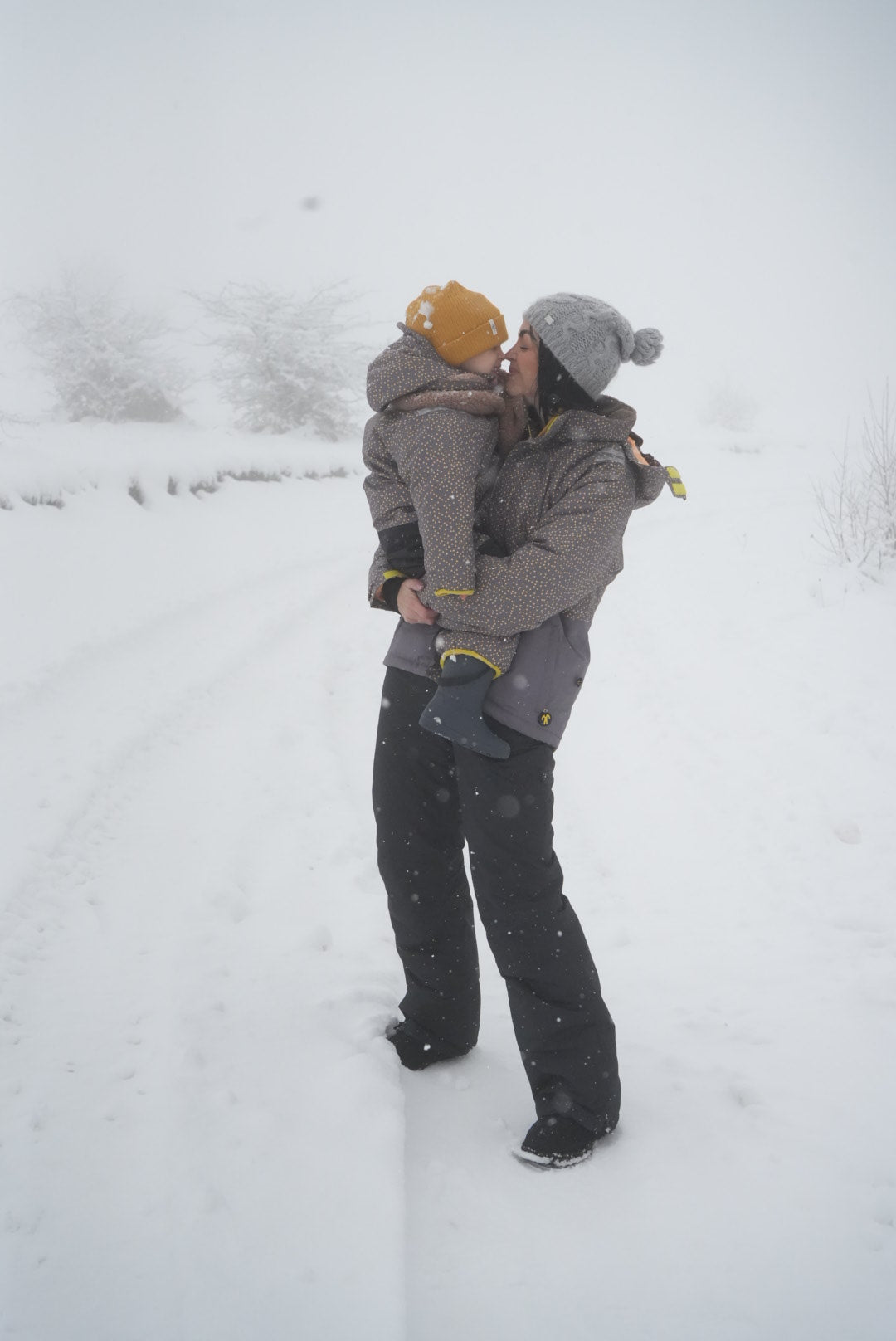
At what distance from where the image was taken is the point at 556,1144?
5.95 feet

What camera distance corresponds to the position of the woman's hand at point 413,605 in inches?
71.2

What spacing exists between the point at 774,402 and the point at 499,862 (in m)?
43.2

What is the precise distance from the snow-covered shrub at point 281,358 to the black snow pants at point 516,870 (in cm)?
1935

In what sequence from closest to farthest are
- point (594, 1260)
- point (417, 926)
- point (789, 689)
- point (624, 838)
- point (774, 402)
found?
point (594, 1260)
point (417, 926)
point (624, 838)
point (789, 689)
point (774, 402)

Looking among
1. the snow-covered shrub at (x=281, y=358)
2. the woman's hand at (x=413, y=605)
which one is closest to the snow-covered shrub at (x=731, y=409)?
the snow-covered shrub at (x=281, y=358)

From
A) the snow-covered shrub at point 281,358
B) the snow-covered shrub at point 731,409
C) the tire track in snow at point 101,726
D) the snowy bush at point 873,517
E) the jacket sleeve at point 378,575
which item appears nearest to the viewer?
the jacket sleeve at point 378,575

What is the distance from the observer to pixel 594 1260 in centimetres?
158

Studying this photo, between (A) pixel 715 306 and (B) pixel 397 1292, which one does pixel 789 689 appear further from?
(A) pixel 715 306

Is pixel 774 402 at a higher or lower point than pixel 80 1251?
higher

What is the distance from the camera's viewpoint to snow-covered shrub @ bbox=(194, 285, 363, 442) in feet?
63.5

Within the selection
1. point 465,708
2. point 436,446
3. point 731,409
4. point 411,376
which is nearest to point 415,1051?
point 465,708

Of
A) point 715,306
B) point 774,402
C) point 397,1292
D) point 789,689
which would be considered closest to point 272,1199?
point 397,1292

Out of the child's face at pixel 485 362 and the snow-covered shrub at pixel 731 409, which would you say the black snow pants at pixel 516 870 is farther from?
the snow-covered shrub at pixel 731 409

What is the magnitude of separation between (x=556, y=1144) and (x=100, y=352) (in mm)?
19900
